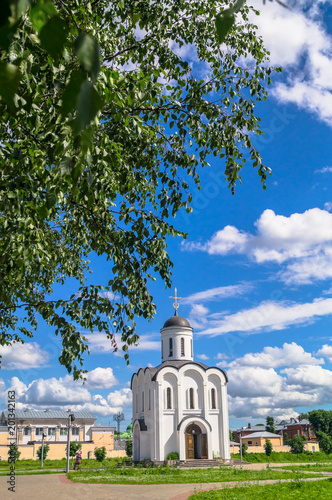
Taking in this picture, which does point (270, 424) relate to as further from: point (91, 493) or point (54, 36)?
point (54, 36)

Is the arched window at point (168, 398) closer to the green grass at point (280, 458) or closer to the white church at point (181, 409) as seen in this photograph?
the white church at point (181, 409)

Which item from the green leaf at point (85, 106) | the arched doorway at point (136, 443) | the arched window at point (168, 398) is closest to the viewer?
the green leaf at point (85, 106)

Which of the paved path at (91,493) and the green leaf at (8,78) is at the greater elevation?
the green leaf at (8,78)

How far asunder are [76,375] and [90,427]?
55134 millimetres

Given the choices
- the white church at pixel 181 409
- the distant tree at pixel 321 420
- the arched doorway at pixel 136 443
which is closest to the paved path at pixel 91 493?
the white church at pixel 181 409

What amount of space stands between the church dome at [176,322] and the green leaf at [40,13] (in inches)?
1386

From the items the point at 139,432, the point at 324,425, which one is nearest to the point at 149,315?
the point at 139,432

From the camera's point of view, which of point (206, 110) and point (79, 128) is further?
point (206, 110)

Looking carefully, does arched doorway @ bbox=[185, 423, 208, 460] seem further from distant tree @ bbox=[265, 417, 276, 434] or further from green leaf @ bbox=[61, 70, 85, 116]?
distant tree @ bbox=[265, 417, 276, 434]

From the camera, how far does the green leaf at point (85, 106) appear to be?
110cm

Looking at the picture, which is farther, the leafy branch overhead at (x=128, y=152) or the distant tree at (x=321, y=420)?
the distant tree at (x=321, y=420)

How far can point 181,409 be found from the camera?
32.5 m

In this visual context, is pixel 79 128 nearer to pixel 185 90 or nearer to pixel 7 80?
pixel 7 80

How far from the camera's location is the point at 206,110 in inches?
248
